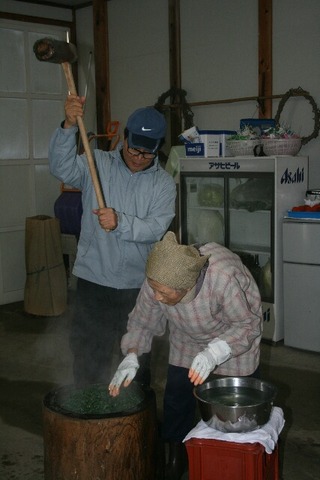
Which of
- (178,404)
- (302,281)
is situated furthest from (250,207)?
(178,404)

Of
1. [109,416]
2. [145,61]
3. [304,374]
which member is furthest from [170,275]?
[145,61]

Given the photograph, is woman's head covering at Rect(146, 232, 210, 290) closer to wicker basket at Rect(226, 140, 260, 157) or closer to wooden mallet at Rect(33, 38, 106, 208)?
wooden mallet at Rect(33, 38, 106, 208)

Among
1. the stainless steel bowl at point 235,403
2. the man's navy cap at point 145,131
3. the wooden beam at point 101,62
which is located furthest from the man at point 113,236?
the wooden beam at point 101,62

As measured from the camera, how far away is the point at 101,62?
24.7 ft

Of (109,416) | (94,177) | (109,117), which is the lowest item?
(109,416)

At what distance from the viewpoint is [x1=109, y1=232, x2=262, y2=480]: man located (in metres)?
2.69

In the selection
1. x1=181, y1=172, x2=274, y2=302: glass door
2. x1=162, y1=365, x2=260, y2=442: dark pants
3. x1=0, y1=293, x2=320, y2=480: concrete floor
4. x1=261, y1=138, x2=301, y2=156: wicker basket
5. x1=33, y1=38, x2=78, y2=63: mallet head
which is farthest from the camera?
x1=181, y1=172, x2=274, y2=302: glass door

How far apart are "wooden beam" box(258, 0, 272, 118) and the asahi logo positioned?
0.67 m

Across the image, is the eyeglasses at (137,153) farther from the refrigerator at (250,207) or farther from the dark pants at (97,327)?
the refrigerator at (250,207)

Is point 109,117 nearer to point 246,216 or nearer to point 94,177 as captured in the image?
point 246,216

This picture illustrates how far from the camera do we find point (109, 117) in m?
7.62

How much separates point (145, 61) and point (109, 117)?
2.69ft

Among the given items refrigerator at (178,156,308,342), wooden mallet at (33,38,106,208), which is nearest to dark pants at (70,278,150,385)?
wooden mallet at (33,38,106,208)

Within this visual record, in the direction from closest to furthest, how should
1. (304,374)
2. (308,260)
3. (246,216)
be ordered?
(304,374)
(308,260)
(246,216)
